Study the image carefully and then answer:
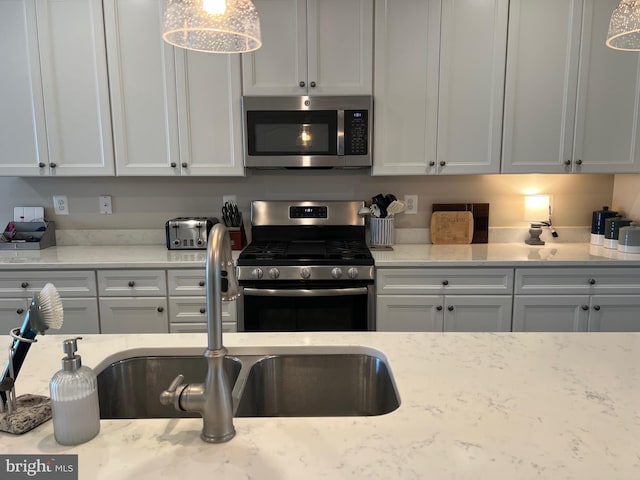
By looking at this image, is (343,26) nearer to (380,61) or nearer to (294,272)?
(380,61)

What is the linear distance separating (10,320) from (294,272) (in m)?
1.63

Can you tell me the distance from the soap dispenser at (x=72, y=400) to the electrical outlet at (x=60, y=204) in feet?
8.61

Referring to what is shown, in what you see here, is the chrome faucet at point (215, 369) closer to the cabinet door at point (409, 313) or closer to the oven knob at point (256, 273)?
the oven knob at point (256, 273)

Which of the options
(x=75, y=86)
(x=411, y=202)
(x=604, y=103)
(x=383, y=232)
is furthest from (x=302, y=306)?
(x=604, y=103)

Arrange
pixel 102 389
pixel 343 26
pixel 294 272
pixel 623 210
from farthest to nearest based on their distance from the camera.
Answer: pixel 623 210 < pixel 343 26 < pixel 294 272 < pixel 102 389

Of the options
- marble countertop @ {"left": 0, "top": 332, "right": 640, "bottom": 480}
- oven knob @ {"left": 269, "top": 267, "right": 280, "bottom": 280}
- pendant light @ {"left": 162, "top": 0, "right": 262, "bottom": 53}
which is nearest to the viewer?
marble countertop @ {"left": 0, "top": 332, "right": 640, "bottom": 480}

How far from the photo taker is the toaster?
110 inches

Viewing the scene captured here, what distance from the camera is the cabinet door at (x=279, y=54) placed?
2.59 metres

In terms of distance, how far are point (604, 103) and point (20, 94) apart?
3426 mm

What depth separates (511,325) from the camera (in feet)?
8.36

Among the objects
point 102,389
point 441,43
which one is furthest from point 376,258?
point 102,389

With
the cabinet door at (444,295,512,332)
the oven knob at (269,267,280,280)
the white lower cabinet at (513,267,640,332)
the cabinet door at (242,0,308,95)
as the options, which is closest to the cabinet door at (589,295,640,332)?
the white lower cabinet at (513,267,640,332)

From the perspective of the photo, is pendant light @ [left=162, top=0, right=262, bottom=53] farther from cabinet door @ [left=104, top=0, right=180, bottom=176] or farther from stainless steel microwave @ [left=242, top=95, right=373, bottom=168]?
cabinet door @ [left=104, top=0, right=180, bottom=176]

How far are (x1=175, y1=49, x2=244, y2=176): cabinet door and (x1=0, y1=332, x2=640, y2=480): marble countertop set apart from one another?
1.74 m
